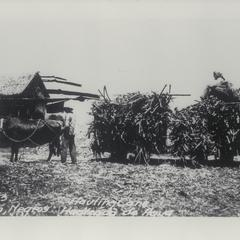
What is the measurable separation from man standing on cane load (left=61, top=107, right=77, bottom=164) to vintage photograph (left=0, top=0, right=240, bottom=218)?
23 millimetres

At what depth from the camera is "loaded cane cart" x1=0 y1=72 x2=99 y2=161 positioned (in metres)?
9.05

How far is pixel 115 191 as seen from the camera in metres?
8.05

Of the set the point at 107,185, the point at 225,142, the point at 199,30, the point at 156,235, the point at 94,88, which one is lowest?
the point at 156,235

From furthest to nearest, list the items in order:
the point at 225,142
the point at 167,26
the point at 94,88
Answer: the point at 225,142, the point at 94,88, the point at 167,26

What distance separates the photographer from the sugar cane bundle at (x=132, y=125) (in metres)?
9.93

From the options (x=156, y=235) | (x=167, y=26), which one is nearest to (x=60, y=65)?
(x=167, y=26)

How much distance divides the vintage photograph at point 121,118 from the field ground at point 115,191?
2 cm

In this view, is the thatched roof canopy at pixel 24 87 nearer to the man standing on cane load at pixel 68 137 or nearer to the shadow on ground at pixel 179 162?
the man standing on cane load at pixel 68 137

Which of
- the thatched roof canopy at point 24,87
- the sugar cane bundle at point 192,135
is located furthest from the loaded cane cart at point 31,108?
the sugar cane bundle at point 192,135

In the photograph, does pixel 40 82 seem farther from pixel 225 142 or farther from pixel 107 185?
pixel 225 142

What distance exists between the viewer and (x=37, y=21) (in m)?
8.23

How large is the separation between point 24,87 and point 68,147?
56.5 inches

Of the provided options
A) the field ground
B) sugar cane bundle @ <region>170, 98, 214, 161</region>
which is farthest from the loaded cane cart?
sugar cane bundle @ <region>170, 98, 214, 161</region>

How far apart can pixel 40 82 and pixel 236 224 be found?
399 cm
